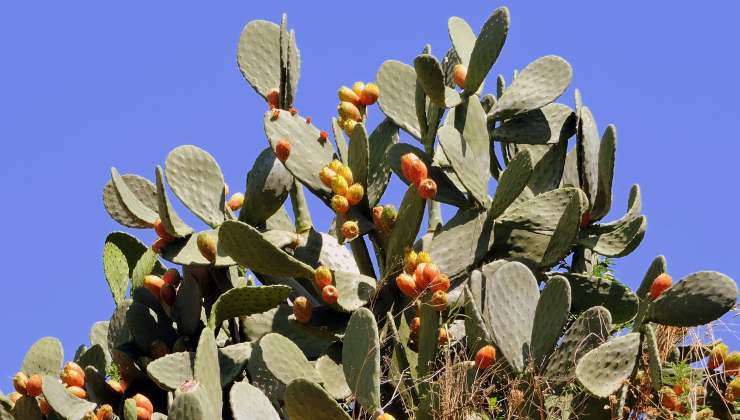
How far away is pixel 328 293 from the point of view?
183 inches

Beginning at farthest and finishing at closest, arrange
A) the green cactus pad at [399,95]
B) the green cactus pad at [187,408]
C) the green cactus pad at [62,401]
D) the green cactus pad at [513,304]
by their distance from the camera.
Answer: the green cactus pad at [399,95] → the green cactus pad at [62,401] → the green cactus pad at [513,304] → the green cactus pad at [187,408]

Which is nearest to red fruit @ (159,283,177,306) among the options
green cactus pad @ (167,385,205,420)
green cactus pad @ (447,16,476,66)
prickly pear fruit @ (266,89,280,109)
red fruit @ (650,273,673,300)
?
prickly pear fruit @ (266,89,280,109)

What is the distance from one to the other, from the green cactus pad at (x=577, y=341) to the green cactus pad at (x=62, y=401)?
1441 millimetres

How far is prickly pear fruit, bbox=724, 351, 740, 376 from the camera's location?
180 inches

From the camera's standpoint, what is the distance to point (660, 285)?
4.51 m

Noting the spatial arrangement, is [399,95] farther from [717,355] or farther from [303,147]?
[717,355]

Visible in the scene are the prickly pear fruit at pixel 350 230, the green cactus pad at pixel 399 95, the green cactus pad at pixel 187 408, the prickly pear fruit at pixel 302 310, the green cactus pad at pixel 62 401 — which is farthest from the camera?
the green cactus pad at pixel 399 95

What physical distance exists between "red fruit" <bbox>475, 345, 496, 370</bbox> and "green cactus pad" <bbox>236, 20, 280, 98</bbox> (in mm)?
1545

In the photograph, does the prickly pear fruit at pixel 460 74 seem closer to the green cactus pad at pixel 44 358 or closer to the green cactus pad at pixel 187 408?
the green cactus pad at pixel 44 358

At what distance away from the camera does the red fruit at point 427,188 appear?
4.69 metres

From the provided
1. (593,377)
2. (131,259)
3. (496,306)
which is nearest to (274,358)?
(496,306)

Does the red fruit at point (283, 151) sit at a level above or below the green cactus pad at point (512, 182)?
above

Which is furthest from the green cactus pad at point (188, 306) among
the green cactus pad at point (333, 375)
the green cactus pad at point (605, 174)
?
the green cactus pad at point (605, 174)

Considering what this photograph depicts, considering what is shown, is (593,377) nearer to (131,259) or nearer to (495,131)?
(495,131)
